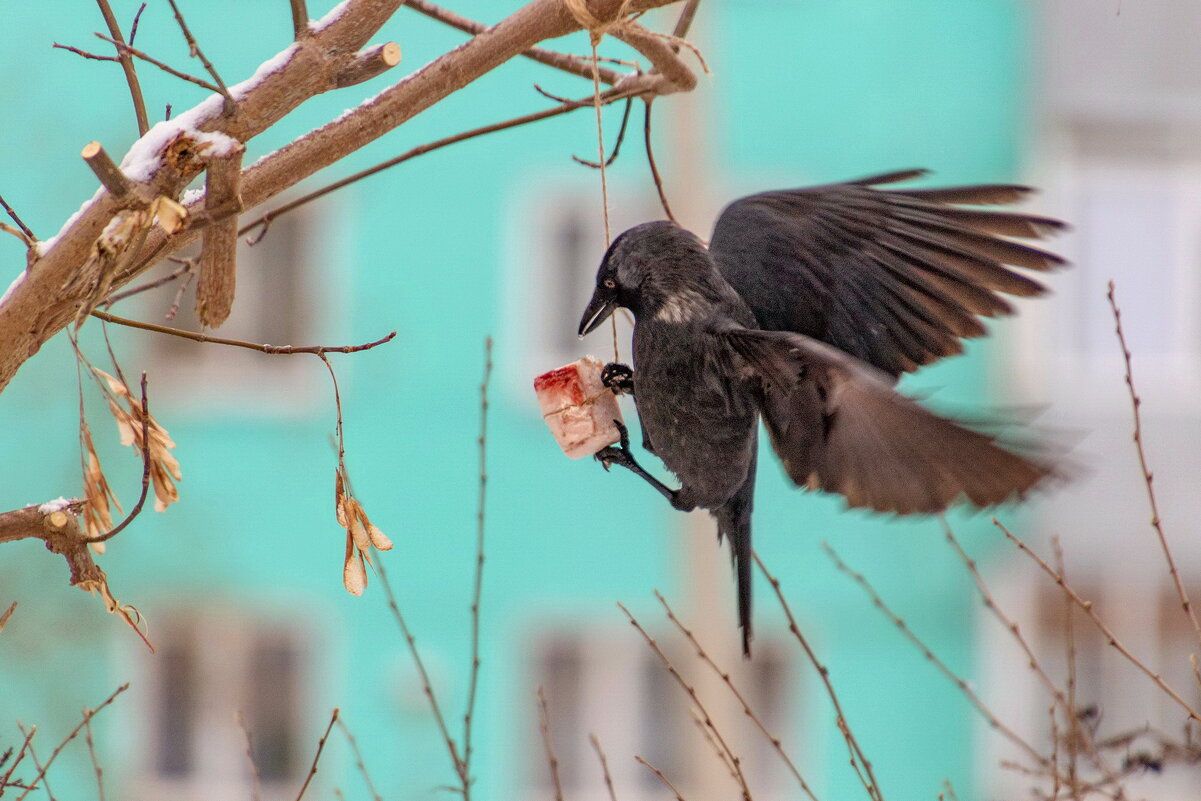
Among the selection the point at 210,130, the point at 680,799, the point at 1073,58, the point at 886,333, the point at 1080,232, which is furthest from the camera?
the point at 1080,232

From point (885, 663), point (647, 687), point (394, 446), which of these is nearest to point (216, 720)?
point (394, 446)

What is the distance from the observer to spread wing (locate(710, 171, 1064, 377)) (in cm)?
225

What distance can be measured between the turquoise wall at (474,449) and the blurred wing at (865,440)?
19.4ft

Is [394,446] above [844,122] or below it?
below

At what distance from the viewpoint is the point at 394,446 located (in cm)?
809

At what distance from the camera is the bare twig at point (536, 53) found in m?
2.13

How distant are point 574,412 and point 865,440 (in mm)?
538

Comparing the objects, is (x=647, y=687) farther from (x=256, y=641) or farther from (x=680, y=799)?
(x=680, y=799)

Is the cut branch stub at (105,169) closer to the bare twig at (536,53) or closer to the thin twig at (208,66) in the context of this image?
the thin twig at (208,66)

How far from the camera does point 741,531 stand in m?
2.60

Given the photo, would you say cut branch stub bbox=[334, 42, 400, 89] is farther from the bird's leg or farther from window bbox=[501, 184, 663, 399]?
window bbox=[501, 184, 663, 399]

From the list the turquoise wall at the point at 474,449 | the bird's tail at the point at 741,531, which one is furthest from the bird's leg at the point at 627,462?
the turquoise wall at the point at 474,449

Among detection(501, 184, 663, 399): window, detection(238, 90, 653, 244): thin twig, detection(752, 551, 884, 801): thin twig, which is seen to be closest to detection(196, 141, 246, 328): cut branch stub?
detection(238, 90, 653, 244): thin twig

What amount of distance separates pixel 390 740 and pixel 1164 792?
15.4 ft
